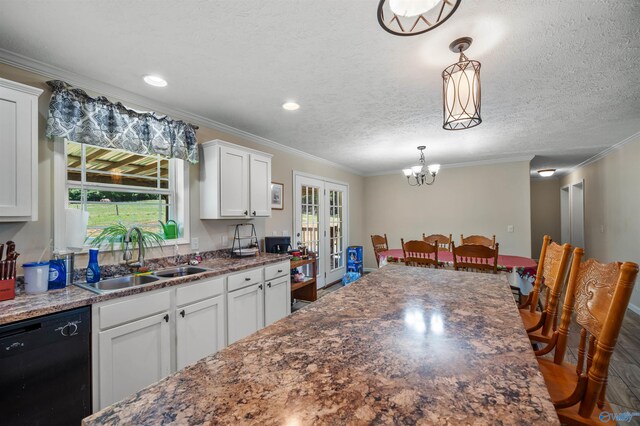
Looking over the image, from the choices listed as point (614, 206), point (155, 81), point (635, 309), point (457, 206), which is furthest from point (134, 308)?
point (614, 206)

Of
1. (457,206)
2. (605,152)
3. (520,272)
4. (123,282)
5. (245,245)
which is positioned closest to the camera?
(123,282)

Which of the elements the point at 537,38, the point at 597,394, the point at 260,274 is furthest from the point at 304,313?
the point at 537,38

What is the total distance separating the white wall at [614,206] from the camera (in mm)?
3654

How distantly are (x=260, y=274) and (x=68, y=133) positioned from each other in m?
1.89

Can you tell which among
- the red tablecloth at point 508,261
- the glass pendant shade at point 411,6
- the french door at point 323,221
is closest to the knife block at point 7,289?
the glass pendant shade at point 411,6

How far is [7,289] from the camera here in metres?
1.58

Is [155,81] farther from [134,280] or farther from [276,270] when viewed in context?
[276,270]

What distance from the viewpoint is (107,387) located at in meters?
1.69

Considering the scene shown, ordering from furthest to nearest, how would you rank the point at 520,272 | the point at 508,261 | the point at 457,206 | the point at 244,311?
the point at 457,206, the point at 508,261, the point at 520,272, the point at 244,311

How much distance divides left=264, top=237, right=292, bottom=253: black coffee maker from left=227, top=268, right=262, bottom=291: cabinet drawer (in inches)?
29.8

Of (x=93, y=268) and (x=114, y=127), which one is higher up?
(x=114, y=127)

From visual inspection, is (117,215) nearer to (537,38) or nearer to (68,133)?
(68,133)

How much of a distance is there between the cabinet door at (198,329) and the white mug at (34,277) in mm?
809

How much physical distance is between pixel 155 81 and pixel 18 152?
3.24ft
